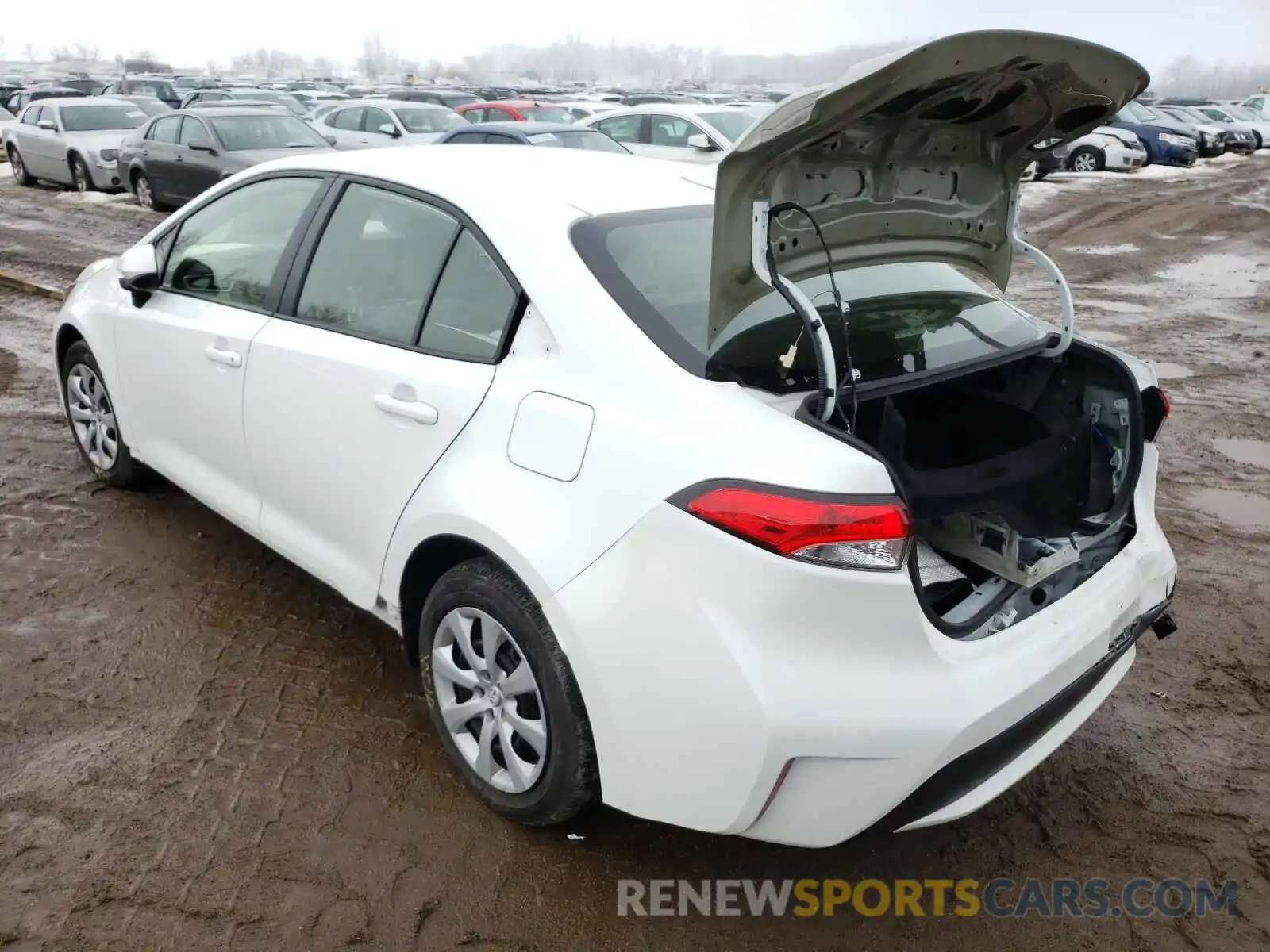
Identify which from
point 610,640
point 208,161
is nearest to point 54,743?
point 610,640

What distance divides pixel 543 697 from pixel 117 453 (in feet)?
9.90

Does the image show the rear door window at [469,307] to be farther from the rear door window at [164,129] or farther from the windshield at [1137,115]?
the windshield at [1137,115]

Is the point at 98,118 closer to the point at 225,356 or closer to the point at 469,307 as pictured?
the point at 225,356

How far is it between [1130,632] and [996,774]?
64 centimetres

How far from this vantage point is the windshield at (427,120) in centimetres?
1639

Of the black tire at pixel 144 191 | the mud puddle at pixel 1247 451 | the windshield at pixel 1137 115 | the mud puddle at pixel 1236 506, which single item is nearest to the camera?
the mud puddle at pixel 1236 506

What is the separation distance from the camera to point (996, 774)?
93.2 inches

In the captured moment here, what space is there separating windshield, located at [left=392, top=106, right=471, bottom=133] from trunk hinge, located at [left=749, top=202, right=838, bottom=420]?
15011mm

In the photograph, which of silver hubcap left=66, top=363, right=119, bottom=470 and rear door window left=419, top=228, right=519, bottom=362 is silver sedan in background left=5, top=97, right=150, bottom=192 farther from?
rear door window left=419, top=228, right=519, bottom=362

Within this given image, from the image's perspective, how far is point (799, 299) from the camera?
2297 millimetres

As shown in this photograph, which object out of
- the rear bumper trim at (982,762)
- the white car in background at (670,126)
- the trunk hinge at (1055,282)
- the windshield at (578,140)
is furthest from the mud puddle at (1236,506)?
the white car in background at (670,126)

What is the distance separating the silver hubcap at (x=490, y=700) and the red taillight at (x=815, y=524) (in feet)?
2.39

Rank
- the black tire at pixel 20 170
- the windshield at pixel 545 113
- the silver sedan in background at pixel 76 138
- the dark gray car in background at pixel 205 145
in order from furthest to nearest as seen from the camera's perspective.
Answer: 1. the black tire at pixel 20 170
2. the windshield at pixel 545 113
3. the silver sedan in background at pixel 76 138
4. the dark gray car in background at pixel 205 145

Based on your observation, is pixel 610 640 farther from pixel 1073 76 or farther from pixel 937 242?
pixel 1073 76
